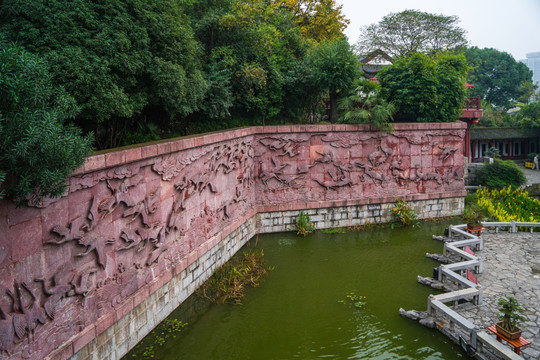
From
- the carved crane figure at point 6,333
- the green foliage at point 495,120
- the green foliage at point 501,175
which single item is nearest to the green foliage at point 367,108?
the green foliage at point 501,175

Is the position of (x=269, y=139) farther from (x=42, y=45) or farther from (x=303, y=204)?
(x=42, y=45)

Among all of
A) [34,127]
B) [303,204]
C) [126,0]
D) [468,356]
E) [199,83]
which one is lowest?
[468,356]

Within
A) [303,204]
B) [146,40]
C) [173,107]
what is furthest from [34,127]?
[303,204]

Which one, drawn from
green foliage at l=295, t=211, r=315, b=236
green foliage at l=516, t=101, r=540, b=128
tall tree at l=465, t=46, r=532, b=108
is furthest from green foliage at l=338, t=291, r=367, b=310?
tall tree at l=465, t=46, r=532, b=108

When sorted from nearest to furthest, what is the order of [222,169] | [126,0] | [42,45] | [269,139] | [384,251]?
[42,45]
[126,0]
[222,169]
[384,251]
[269,139]

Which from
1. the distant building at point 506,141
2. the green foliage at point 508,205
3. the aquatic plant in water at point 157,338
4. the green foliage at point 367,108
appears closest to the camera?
the aquatic plant in water at point 157,338

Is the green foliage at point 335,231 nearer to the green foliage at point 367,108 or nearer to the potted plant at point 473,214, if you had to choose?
the green foliage at point 367,108

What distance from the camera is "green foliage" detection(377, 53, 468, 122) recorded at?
14258mm

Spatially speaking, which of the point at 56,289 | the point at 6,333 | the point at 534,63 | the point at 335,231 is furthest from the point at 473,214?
the point at 534,63

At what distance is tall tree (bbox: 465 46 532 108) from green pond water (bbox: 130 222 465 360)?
3340 cm

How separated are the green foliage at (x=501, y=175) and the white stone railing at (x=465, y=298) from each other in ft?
23.1

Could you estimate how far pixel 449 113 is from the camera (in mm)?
14672

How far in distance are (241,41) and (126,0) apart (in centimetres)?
555

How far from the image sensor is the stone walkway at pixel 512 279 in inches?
287
